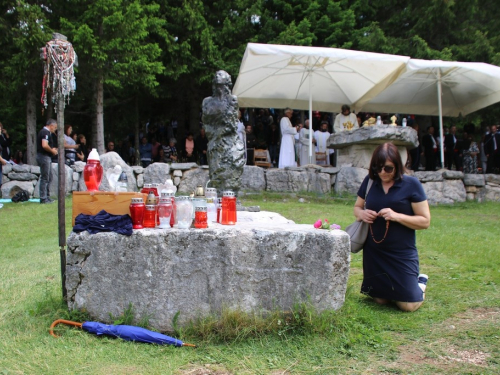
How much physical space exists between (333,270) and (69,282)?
6.39 ft

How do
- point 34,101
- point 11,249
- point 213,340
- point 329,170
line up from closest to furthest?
point 213,340, point 11,249, point 329,170, point 34,101

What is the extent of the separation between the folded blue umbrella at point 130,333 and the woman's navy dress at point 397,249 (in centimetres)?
172

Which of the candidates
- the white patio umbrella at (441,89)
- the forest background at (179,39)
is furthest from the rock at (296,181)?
the forest background at (179,39)

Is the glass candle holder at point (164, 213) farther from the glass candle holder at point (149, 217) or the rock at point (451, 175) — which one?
the rock at point (451, 175)

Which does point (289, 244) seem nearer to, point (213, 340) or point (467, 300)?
point (213, 340)

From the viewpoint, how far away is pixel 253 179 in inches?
415

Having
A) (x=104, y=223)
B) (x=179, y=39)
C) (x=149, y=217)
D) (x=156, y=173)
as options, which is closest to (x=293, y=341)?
(x=149, y=217)

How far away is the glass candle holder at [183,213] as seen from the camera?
129 inches

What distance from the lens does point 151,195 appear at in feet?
10.9

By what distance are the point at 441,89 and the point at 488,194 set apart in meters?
3.61

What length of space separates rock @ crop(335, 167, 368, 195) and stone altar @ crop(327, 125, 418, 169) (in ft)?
1.01

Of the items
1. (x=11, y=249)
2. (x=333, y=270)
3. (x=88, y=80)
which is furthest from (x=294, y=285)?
(x=88, y=80)

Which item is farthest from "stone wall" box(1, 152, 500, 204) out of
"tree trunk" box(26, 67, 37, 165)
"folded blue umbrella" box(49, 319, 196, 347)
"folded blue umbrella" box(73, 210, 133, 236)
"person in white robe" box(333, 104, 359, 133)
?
"folded blue umbrella" box(49, 319, 196, 347)

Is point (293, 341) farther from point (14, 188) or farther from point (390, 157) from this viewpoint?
point (14, 188)
